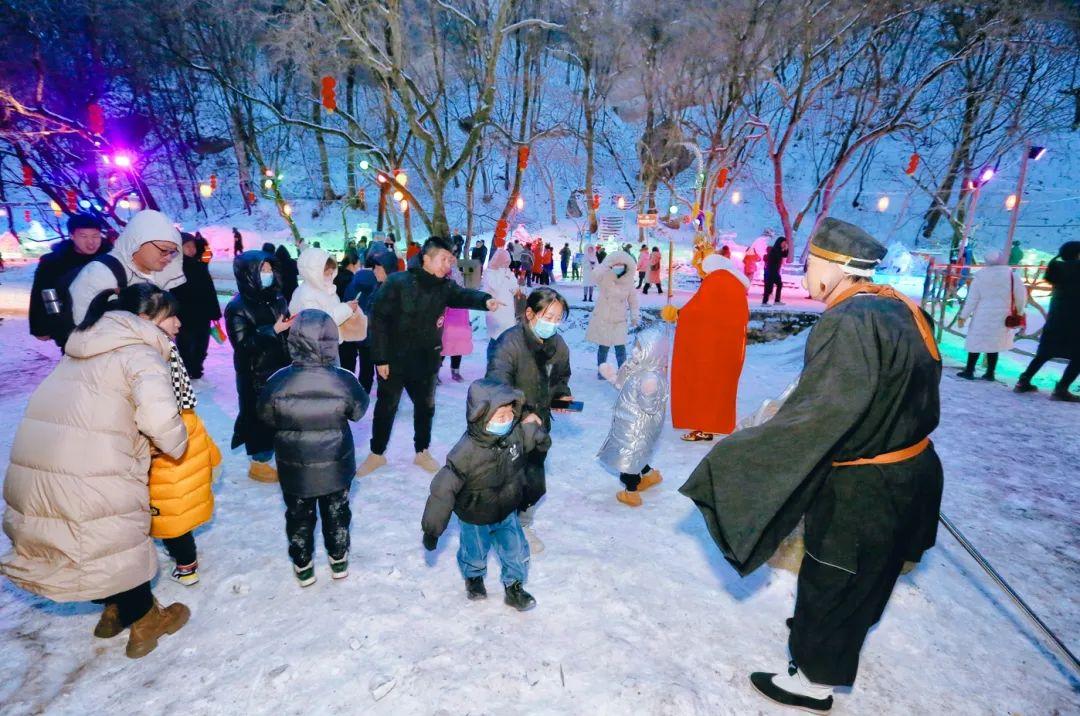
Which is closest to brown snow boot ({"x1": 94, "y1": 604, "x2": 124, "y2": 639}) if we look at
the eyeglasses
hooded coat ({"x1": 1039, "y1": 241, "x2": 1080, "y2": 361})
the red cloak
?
the eyeglasses

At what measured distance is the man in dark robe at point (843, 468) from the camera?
6.05ft

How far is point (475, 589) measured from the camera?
2.87 meters

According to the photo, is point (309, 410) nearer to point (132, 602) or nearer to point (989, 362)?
point (132, 602)

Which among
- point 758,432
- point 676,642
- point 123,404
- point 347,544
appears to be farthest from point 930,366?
point 123,404

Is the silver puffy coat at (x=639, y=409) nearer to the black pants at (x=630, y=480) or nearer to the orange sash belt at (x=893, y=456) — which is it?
the black pants at (x=630, y=480)

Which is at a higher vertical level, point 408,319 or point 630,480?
point 408,319

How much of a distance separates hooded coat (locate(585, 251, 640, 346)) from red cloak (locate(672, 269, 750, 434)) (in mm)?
1722

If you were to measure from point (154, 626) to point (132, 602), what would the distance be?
18cm

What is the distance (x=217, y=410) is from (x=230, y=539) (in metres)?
3.12

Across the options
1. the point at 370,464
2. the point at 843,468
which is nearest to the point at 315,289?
the point at 370,464

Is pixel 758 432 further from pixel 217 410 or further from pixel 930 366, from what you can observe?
pixel 217 410

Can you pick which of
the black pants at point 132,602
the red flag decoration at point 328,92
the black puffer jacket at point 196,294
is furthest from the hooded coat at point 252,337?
the red flag decoration at point 328,92

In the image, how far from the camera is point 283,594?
2887mm

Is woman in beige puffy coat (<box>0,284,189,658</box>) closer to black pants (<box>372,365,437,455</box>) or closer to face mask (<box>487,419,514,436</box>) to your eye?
face mask (<box>487,419,514,436</box>)
